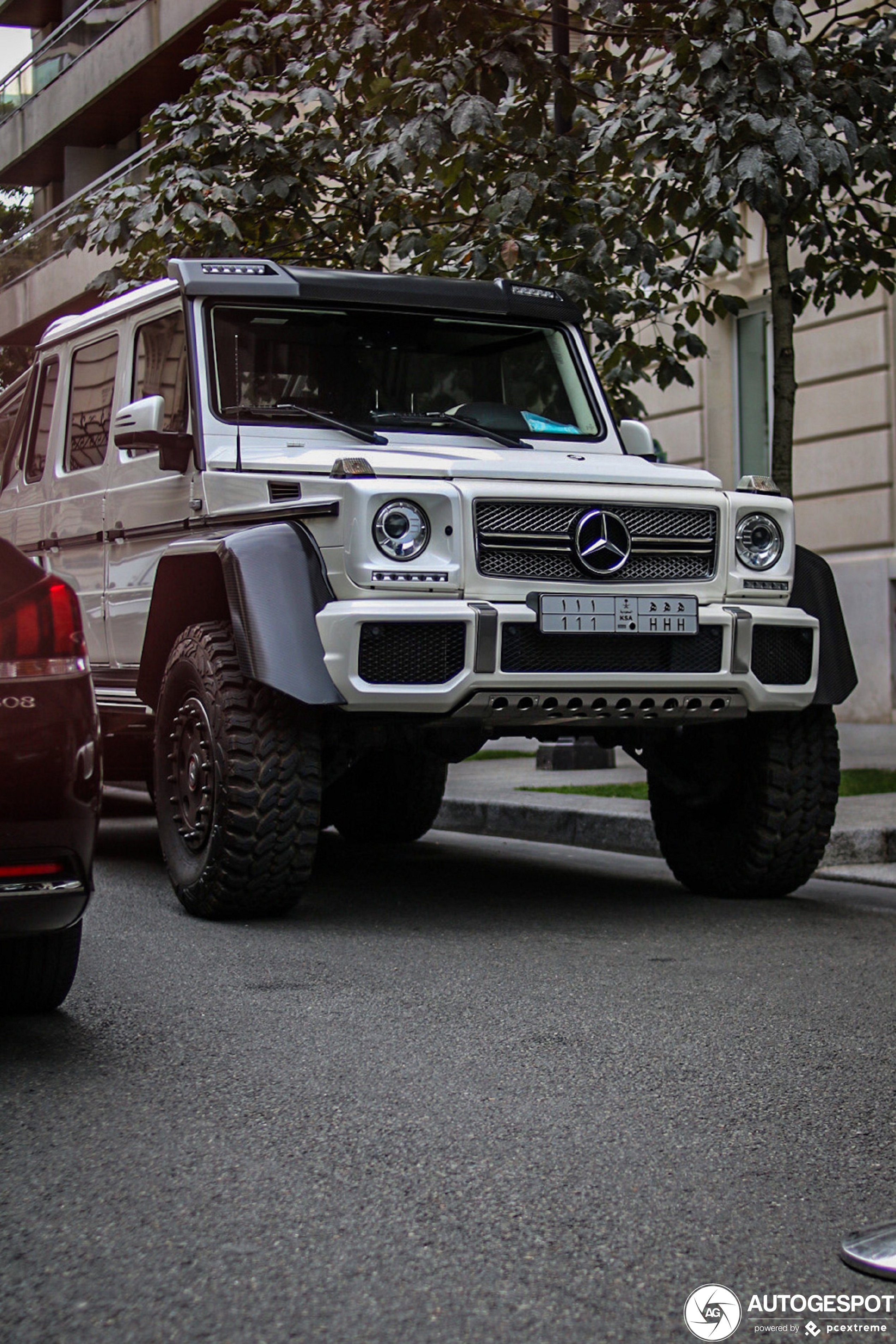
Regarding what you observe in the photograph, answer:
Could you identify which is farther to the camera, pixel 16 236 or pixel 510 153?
pixel 16 236

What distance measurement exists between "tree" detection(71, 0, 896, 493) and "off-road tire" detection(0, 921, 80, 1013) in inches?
188

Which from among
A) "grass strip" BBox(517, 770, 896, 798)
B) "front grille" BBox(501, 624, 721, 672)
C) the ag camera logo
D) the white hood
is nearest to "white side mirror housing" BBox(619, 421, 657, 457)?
the white hood

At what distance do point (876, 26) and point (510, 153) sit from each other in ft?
6.66

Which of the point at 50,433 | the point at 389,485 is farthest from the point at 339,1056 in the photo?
the point at 50,433

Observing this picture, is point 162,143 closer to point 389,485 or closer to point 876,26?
point 876,26

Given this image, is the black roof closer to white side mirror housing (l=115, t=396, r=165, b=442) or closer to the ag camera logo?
white side mirror housing (l=115, t=396, r=165, b=442)

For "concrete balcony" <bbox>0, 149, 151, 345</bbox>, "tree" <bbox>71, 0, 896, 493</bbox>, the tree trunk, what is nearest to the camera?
"tree" <bbox>71, 0, 896, 493</bbox>

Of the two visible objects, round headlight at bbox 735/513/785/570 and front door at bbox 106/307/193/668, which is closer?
round headlight at bbox 735/513/785/570

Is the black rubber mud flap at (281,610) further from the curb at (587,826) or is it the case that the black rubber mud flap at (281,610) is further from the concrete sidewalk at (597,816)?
the concrete sidewalk at (597,816)

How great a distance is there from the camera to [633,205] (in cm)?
909

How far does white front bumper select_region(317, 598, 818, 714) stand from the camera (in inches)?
216

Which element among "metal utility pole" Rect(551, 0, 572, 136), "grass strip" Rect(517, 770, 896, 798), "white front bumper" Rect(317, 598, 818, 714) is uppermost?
"metal utility pole" Rect(551, 0, 572, 136)

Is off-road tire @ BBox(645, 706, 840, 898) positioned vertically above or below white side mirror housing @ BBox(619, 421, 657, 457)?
below

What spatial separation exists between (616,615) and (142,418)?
1.95 m
